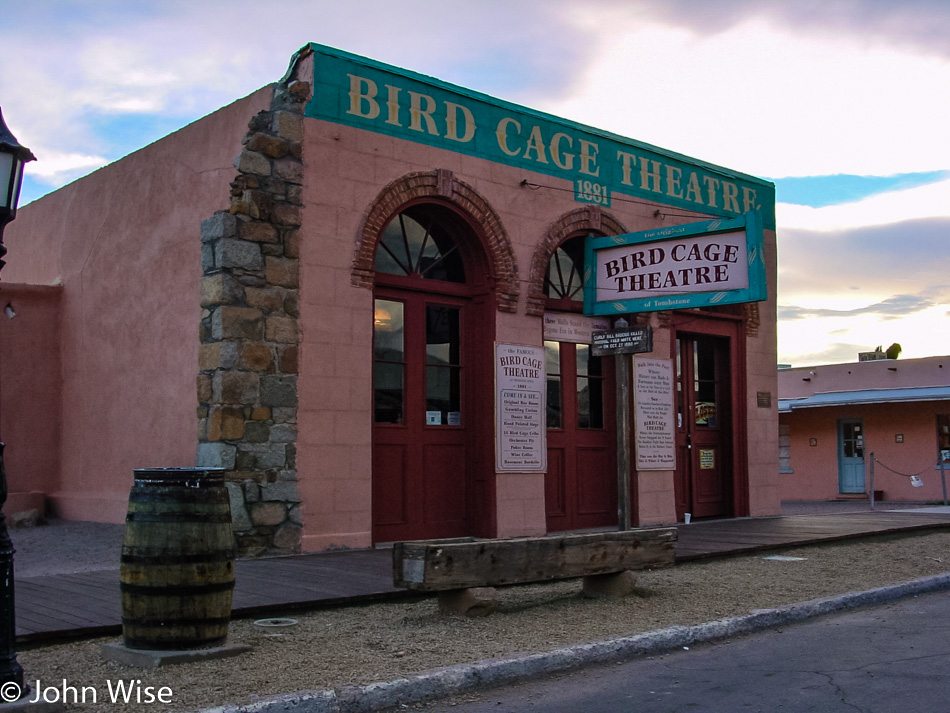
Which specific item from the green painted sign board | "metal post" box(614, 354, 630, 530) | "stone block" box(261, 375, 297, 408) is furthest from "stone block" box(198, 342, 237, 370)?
"metal post" box(614, 354, 630, 530)

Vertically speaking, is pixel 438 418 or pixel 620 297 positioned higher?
pixel 620 297

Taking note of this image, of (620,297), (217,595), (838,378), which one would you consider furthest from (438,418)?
A: (838,378)

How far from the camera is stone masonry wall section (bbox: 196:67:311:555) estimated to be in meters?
9.38

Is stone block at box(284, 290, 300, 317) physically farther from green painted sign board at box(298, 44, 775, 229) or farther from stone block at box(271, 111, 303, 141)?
green painted sign board at box(298, 44, 775, 229)

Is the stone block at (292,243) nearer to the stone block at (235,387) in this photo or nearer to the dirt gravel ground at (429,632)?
the stone block at (235,387)

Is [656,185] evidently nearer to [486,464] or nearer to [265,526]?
[486,464]

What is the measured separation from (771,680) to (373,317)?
6309 mm

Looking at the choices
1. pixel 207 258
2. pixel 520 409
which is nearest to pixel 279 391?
pixel 207 258

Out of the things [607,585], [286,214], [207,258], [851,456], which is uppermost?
[286,214]

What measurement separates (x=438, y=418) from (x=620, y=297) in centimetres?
288

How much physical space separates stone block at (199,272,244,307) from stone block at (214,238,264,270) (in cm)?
13

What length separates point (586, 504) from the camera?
12.8 m

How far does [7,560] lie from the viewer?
4.45 metres

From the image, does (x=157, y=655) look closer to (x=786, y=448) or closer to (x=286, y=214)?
(x=286, y=214)
